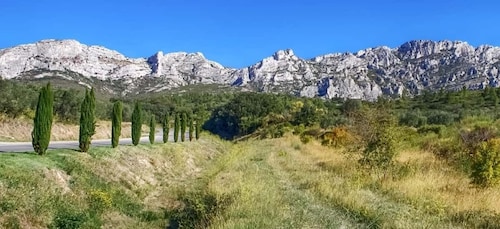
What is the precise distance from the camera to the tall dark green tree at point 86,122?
71.3ft

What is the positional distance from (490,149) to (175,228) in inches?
442

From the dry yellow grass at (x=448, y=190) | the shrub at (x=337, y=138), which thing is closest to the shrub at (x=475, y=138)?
the dry yellow grass at (x=448, y=190)

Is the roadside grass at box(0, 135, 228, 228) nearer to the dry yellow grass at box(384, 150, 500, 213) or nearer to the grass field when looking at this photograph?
the grass field

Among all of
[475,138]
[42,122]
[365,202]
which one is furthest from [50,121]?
[475,138]

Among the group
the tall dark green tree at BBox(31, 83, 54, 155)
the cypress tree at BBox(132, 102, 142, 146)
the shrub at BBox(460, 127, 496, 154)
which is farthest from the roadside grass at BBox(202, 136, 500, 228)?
the cypress tree at BBox(132, 102, 142, 146)

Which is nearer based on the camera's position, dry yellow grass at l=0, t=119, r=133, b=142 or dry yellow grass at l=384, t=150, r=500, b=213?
dry yellow grass at l=384, t=150, r=500, b=213

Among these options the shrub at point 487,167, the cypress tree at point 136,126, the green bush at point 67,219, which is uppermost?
the cypress tree at point 136,126

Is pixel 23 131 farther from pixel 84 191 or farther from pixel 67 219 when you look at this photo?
pixel 67 219

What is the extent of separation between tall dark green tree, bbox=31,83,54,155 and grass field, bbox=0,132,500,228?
58cm

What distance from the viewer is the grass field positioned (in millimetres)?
11336

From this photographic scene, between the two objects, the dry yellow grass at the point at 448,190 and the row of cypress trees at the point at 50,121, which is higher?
the row of cypress trees at the point at 50,121

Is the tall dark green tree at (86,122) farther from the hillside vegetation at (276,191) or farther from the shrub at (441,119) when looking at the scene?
the shrub at (441,119)

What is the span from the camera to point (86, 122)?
73.3ft

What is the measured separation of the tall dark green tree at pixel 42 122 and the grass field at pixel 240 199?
22.8 inches
